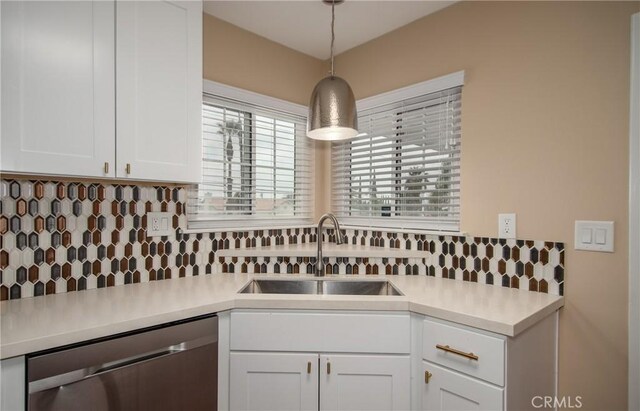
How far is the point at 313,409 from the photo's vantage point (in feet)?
5.09

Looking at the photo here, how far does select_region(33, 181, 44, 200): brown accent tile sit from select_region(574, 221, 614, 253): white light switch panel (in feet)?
7.57

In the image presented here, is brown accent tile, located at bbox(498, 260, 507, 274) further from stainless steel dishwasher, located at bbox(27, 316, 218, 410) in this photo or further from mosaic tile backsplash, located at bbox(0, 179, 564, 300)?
stainless steel dishwasher, located at bbox(27, 316, 218, 410)

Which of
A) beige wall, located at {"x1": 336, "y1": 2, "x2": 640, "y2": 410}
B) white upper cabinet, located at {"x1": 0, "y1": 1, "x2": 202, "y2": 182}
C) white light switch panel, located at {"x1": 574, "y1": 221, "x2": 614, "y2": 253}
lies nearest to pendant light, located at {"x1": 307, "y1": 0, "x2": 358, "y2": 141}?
white upper cabinet, located at {"x1": 0, "y1": 1, "x2": 202, "y2": 182}

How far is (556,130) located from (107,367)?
2024 mm

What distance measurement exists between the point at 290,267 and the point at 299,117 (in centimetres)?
109

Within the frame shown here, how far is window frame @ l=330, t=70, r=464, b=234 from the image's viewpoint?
198cm

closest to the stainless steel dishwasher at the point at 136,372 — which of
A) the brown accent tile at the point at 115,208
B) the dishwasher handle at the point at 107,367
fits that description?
the dishwasher handle at the point at 107,367

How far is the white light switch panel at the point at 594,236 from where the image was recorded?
146 centimetres

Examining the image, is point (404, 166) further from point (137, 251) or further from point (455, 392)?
point (137, 251)

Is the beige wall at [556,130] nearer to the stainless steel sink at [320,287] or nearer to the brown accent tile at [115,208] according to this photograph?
the stainless steel sink at [320,287]

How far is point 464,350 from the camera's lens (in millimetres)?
1354

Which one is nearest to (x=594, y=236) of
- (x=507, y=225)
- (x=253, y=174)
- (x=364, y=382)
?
(x=507, y=225)

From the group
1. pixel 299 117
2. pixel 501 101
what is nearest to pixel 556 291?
pixel 501 101

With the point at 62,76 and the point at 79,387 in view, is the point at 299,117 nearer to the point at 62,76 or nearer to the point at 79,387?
the point at 62,76
